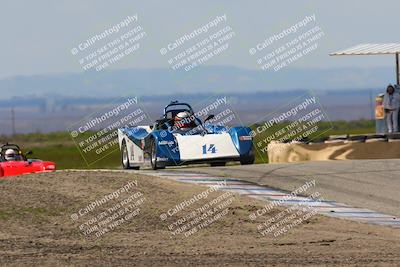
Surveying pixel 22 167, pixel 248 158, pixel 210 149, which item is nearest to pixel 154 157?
pixel 210 149

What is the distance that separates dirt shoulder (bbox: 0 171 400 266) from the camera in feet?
47.6

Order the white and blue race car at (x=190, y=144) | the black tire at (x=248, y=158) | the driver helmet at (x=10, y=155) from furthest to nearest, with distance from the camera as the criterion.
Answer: the driver helmet at (x=10, y=155) < the black tire at (x=248, y=158) < the white and blue race car at (x=190, y=144)

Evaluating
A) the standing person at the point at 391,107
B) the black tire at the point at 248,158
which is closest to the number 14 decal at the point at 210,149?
the black tire at the point at 248,158

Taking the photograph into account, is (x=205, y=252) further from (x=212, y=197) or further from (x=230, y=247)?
(x=212, y=197)

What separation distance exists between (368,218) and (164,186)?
11.3 feet

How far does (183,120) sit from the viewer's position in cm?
2666

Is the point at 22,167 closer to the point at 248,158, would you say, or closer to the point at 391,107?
the point at 248,158

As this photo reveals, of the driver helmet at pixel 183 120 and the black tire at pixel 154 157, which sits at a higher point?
the driver helmet at pixel 183 120

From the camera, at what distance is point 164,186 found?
20.0 m

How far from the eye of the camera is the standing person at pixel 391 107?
1261 inches

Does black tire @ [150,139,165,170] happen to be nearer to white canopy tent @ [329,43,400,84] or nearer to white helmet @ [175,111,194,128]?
white helmet @ [175,111,194,128]

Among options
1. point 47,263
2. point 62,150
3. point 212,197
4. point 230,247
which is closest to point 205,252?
point 230,247

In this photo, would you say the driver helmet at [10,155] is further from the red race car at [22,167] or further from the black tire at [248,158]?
the black tire at [248,158]

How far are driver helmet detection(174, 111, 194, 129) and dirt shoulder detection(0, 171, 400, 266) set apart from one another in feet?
19.3
